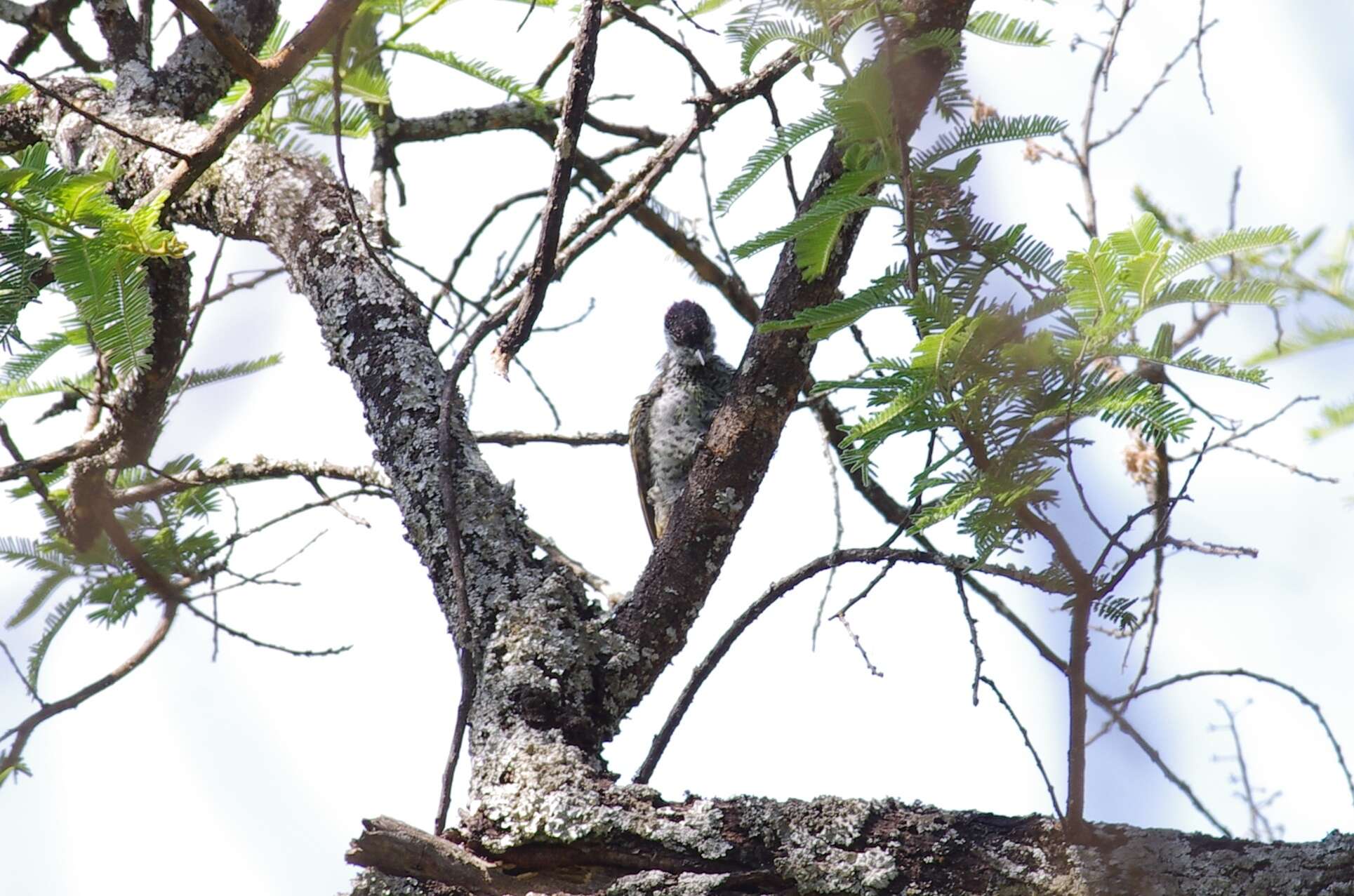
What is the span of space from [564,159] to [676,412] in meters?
Result: 2.66

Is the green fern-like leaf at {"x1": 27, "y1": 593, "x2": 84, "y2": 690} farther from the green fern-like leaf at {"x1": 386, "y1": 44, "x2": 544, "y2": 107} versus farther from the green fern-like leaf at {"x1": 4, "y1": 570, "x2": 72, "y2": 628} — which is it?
the green fern-like leaf at {"x1": 386, "y1": 44, "x2": 544, "y2": 107}

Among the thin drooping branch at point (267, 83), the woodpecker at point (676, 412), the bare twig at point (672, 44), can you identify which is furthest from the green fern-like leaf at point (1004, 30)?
the woodpecker at point (676, 412)

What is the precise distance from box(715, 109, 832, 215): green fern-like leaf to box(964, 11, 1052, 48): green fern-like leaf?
42 cm

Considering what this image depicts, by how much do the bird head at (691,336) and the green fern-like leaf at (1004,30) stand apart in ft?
8.58

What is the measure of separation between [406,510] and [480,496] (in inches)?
7.2

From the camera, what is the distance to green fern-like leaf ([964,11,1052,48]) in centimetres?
217

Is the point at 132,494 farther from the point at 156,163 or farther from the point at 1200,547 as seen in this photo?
the point at 1200,547

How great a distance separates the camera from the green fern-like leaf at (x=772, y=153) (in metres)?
2.13

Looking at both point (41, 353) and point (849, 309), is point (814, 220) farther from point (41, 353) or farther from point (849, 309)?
point (41, 353)

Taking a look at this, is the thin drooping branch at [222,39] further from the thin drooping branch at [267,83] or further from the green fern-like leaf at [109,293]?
the green fern-like leaf at [109,293]

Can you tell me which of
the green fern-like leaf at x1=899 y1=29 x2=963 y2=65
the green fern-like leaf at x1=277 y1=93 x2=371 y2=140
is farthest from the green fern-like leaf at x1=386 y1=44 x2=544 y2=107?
the green fern-like leaf at x1=899 y1=29 x2=963 y2=65

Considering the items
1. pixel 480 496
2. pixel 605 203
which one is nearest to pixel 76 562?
pixel 480 496

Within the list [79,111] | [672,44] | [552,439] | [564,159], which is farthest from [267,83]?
[552,439]

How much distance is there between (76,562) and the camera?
238 centimetres
